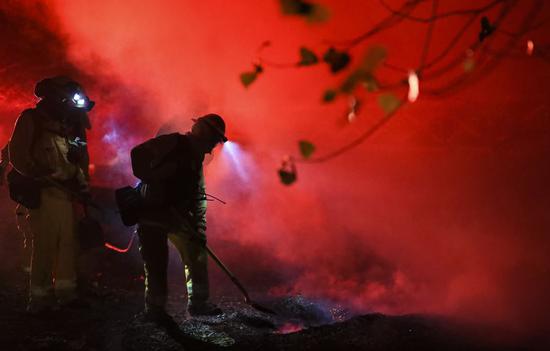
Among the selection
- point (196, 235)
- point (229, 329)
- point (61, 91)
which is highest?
point (61, 91)

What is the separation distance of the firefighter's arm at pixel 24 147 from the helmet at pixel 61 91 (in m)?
0.32

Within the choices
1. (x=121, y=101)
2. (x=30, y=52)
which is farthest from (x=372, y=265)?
(x=30, y=52)

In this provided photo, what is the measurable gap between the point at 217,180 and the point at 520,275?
6.10 metres

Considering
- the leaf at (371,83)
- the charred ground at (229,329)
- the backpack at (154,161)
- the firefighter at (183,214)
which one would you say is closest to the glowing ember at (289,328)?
the charred ground at (229,329)

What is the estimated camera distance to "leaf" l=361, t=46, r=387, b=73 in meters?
2.37

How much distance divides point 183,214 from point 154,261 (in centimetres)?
57

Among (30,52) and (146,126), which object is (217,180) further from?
(30,52)

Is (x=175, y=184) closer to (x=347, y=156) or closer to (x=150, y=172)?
(x=150, y=172)

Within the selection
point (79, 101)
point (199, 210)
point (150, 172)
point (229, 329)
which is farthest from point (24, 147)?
point (229, 329)

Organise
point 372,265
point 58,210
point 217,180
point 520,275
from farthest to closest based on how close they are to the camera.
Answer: point 217,180 → point 372,265 → point 520,275 → point 58,210

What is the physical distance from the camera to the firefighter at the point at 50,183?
4.27m

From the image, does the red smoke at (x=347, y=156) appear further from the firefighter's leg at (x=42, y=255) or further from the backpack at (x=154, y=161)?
the firefighter's leg at (x=42, y=255)

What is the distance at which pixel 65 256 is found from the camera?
15.0ft

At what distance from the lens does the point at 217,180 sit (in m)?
9.76
